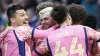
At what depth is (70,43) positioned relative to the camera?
6812 mm

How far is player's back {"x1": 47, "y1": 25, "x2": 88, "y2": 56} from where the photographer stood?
22.3 feet

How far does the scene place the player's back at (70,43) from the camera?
22.3 ft

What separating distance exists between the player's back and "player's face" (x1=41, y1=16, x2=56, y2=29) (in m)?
0.55

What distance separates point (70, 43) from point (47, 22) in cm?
72

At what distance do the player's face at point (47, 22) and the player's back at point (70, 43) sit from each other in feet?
1.80

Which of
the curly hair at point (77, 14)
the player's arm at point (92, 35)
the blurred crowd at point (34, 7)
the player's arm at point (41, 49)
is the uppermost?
the curly hair at point (77, 14)

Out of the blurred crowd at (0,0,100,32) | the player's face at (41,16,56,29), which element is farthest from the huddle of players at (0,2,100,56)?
the blurred crowd at (0,0,100,32)

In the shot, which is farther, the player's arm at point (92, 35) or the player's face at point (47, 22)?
the player's face at point (47, 22)

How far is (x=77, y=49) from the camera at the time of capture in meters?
6.80

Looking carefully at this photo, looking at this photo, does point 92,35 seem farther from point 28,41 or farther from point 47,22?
point 28,41

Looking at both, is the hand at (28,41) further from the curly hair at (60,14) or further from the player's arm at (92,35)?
the player's arm at (92,35)

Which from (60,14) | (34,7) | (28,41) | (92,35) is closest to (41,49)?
(28,41)

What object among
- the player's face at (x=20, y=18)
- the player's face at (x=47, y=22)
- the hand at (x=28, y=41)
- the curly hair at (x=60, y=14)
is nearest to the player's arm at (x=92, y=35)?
the curly hair at (x=60, y=14)

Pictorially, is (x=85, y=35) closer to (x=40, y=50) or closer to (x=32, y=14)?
(x=40, y=50)
